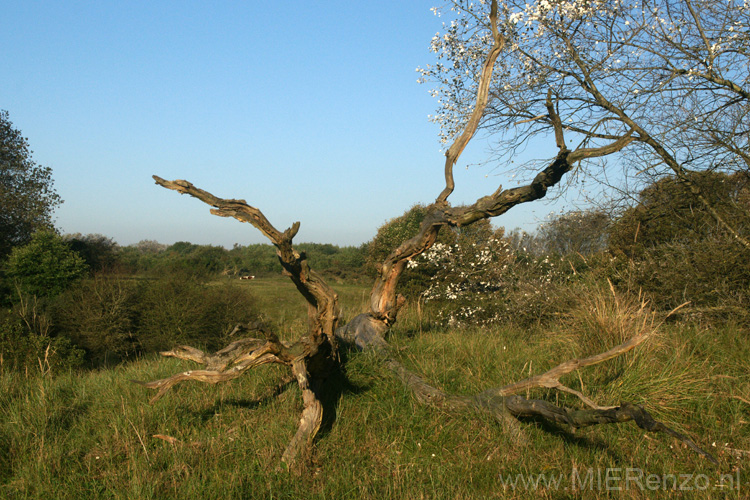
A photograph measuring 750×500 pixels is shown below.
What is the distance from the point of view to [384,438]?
3924 mm

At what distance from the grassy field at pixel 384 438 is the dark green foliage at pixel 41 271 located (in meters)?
8.08

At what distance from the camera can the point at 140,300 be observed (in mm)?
11500

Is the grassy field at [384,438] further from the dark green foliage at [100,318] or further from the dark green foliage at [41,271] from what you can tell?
the dark green foliage at [41,271]

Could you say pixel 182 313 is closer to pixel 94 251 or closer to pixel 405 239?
pixel 405 239

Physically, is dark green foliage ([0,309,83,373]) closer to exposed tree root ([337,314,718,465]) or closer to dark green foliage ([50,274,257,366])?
dark green foliage ([50,274,257,366])

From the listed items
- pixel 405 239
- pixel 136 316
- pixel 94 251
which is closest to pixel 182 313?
pixel 136 316

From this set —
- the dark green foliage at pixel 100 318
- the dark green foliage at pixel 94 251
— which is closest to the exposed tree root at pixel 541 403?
the dark green foliage at pixel 100 318

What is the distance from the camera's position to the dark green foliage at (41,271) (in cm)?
1243

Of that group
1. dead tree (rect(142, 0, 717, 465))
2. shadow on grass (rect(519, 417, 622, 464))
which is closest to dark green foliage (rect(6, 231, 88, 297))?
dead tree (rect(142, 0, 717, 465))

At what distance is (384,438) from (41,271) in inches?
477

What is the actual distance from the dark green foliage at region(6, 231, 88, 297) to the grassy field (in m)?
8.08

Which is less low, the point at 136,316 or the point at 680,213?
the point at 680,213

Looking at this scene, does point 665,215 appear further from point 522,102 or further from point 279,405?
point 279,405

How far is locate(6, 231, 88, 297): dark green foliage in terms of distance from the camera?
40.8 feet
